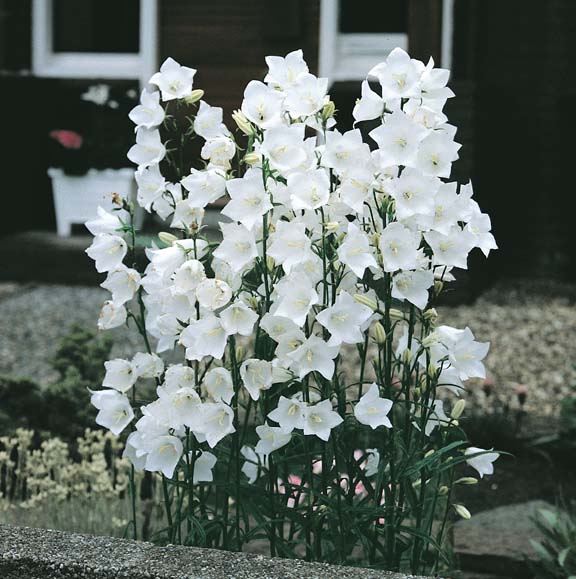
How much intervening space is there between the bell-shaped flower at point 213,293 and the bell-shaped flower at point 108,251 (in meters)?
0.27

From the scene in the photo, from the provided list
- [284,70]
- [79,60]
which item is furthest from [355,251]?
[79,60]

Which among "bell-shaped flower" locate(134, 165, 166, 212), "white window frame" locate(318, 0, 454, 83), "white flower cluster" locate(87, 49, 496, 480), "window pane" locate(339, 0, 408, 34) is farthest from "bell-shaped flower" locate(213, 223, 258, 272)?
"window pane" locate(339, 0, 408, 34)

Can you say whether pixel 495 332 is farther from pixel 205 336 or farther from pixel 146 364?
pixel 205 336

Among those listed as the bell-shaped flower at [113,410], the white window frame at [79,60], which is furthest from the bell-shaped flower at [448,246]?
the white window frame at [79,60]

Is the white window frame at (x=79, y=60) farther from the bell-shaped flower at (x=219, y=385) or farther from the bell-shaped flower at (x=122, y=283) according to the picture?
the bell-shaped flower at (x=219, y=385)

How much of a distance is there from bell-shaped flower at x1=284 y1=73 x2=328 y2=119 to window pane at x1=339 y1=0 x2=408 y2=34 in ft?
20.2

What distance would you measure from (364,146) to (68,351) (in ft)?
7.22

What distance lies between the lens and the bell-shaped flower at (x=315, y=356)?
6.72 ft

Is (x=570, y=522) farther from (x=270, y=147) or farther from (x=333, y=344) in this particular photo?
(x=270, y=147)

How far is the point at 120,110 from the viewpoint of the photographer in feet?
27.0

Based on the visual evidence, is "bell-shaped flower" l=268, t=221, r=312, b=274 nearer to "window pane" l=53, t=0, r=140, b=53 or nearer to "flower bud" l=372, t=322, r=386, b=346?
"flower bud" l=372, t=322, r=386, b=346

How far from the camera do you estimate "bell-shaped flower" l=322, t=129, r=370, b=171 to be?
206 cm

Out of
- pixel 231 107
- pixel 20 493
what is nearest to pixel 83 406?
pixel 20 493

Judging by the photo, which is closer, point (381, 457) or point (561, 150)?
point (381, 457)
